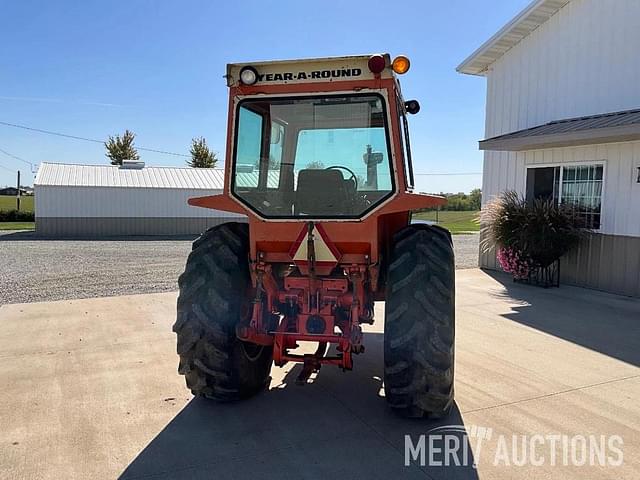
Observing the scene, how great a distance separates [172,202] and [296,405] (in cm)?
2033

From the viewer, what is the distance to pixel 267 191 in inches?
152

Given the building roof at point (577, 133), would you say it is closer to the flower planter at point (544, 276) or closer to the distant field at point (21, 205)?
the flower planter at point (544, 276)

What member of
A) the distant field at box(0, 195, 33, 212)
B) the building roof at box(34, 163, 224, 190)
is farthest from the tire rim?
the distant field at box(0, 195, 33, 212)

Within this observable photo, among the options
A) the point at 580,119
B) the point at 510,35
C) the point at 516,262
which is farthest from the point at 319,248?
the point at 510,35

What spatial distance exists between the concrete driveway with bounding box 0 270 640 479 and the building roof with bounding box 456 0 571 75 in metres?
6.48

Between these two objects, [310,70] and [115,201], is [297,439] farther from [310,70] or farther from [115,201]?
[115,201]

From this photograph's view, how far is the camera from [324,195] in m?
3.66

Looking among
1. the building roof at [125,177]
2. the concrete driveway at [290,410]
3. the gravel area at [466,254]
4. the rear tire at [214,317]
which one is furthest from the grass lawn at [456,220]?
the rear tire at [214,317]

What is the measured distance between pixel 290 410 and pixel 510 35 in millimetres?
9567

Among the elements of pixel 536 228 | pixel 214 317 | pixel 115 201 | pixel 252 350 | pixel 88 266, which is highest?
pixel 115 201

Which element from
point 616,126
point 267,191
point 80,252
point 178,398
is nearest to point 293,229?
point 267,191

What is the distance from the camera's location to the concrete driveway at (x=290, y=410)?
10.1 feet

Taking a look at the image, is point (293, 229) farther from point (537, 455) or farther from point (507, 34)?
point (507, 34)

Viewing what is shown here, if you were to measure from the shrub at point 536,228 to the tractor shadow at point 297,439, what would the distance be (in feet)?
19.7
